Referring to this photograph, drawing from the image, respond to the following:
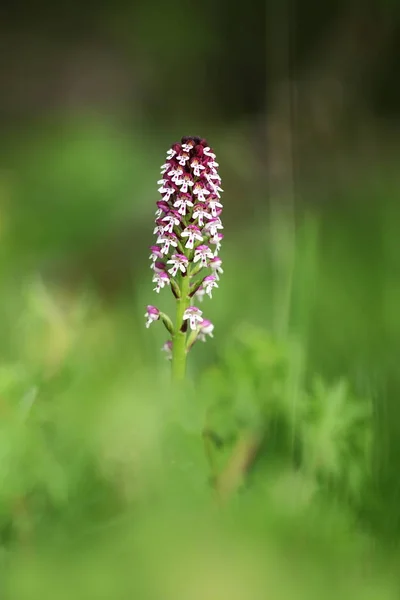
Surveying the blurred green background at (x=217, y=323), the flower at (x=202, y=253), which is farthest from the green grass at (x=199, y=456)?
the flower at (x=202, y=253)

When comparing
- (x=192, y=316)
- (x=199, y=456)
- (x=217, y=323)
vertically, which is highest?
(x=217, y=323)

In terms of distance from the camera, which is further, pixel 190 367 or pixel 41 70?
pixel 41 70

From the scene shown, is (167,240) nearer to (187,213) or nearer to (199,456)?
(187,213)

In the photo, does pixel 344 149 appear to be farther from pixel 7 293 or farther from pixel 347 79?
pixel 7 293

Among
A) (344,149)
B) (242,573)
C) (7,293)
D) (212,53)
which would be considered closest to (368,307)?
(7,293)

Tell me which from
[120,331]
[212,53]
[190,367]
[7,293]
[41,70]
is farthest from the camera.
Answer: [41,70]

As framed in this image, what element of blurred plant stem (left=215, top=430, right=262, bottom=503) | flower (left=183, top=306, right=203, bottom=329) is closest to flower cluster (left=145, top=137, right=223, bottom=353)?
flower (left=183, top=306, right=203, bottom=329)

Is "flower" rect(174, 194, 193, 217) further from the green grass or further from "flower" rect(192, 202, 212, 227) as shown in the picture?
the green grass

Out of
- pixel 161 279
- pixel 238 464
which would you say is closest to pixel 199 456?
pixel 238 464
